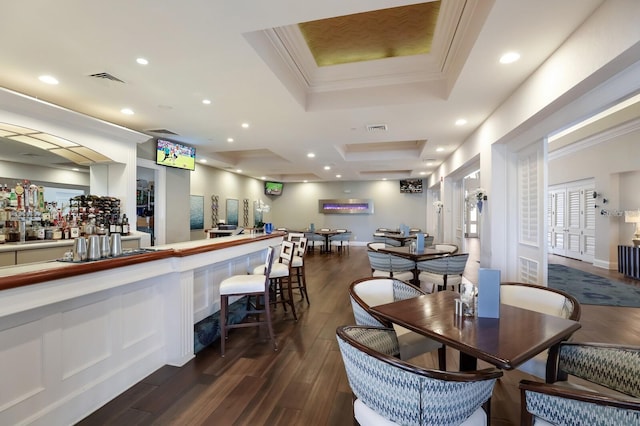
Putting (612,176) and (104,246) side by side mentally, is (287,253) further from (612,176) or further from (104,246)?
(612,176)

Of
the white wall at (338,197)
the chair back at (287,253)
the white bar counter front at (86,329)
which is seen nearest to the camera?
the white bar counter front at (86,329)

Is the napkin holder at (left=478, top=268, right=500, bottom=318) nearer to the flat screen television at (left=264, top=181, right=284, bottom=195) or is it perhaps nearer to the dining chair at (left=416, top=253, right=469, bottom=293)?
the dining chair at (left=416, top=253, right=469, bottom=293)

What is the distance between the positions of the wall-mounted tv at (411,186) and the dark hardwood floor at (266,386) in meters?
8.65

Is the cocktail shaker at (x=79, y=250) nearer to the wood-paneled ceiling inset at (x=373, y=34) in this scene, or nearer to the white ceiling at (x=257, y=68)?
the white ceiling at (x=257, y=68)

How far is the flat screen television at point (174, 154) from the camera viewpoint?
565cm

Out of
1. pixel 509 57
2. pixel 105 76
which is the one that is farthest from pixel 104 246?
pixel 509 57

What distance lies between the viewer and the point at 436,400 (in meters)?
1.15

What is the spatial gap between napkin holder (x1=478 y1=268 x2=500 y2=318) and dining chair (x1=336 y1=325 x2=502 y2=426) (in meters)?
0.58

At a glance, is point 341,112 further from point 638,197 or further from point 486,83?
point 638,197

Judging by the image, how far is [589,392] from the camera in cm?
110

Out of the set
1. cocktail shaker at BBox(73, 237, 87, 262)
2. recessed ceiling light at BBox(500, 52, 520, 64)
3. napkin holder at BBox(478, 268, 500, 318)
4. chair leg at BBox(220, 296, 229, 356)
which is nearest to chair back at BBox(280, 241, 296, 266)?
chair leg at BBox(220, 296, 229, 356)

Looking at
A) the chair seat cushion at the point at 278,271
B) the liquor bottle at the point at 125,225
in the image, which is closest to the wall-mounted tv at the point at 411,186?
the chair seat cushion at the point at 278,271

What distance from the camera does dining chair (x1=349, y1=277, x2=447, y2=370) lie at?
76.1 inches

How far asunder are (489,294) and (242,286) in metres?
2.25
